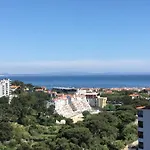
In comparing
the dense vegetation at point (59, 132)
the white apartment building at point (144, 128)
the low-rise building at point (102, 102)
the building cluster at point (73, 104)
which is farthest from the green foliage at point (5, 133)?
the low-rise building at point (102, 102)

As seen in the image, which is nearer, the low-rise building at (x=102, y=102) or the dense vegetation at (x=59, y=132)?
the dense vegetation at (x=59, y=132)

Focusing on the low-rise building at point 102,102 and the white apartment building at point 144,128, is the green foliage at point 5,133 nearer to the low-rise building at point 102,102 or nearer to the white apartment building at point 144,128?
the white apartment building at point 144,128

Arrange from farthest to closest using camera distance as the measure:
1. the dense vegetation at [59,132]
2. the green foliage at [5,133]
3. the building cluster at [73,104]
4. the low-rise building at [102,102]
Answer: the low-rise building at [102,102], the building cluster at [73,104], the green foliage at [5,133], the dense vegetation at [59,132]

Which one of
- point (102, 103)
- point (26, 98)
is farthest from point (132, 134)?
point (102, 103)

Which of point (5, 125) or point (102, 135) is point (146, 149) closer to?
point (102, 135)

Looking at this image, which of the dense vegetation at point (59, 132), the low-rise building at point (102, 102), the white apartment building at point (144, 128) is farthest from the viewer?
the low-rise building at point (102, 102)

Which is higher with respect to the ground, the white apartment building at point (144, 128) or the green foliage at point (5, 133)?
the white apartment building at point (144, 128)

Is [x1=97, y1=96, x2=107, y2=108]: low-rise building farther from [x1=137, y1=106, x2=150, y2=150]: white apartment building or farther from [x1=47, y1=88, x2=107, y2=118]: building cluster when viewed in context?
[x1=137, y1=106, x2=150, y2=150]: white apartment building

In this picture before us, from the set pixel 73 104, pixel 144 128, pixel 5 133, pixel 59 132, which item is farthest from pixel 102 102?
pixel 144 128
